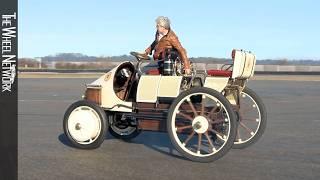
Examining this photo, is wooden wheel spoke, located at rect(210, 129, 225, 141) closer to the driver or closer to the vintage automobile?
the vintage automobile

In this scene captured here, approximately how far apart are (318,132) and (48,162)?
5.46 m

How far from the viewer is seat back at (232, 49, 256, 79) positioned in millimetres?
7059

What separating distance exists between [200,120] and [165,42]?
1451 millimetres

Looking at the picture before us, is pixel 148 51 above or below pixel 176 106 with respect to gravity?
above

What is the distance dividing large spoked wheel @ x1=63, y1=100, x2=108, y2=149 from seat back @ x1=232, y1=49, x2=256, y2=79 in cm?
206

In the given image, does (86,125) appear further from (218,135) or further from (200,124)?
(218,135)

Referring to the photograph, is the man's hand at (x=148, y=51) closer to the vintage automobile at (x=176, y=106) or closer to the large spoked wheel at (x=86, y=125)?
the vintage automobile at (x=176, y=106)

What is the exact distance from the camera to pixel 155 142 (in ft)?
28.1

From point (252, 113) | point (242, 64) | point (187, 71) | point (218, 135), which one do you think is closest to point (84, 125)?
point (187, 71)

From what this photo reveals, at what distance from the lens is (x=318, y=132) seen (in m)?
9.86

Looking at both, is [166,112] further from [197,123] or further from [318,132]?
[318,132]

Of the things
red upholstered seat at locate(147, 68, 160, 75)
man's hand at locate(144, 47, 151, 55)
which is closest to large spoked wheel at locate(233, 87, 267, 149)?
red upholstered seat at locate(147, 68, 160, 75)

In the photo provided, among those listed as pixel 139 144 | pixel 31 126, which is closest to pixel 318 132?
pixel 139 144

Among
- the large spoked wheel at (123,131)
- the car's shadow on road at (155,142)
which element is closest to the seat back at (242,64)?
the car's shadow on road at (155,142)
